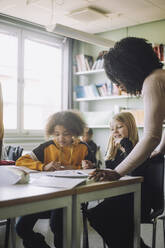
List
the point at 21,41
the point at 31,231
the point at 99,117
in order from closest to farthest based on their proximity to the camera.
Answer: the point at 31,231, the point at 21,41, the point at 99,117

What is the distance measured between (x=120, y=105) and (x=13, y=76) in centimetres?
180

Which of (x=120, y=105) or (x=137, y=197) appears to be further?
(x=120, y=105)

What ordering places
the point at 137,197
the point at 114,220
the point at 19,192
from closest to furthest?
the point at 19,192 → the point at 137,197 → the point at 114,220

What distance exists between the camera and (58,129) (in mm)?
2398

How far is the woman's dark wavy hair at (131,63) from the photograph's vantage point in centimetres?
177

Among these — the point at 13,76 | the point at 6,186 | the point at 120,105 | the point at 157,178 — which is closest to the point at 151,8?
the point at 120,105

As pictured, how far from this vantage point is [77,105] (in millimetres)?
6027

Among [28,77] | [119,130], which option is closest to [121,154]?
[119,130]

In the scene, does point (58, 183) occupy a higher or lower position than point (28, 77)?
lower

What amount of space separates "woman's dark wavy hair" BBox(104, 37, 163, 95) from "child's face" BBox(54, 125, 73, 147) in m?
0.70

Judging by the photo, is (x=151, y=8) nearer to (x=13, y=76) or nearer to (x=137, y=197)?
(x=13, y=76)

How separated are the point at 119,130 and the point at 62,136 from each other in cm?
54

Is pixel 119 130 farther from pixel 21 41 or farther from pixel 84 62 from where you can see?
pixel 84 62

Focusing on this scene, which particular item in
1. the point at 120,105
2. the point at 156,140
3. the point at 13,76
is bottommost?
the point at 156,140
